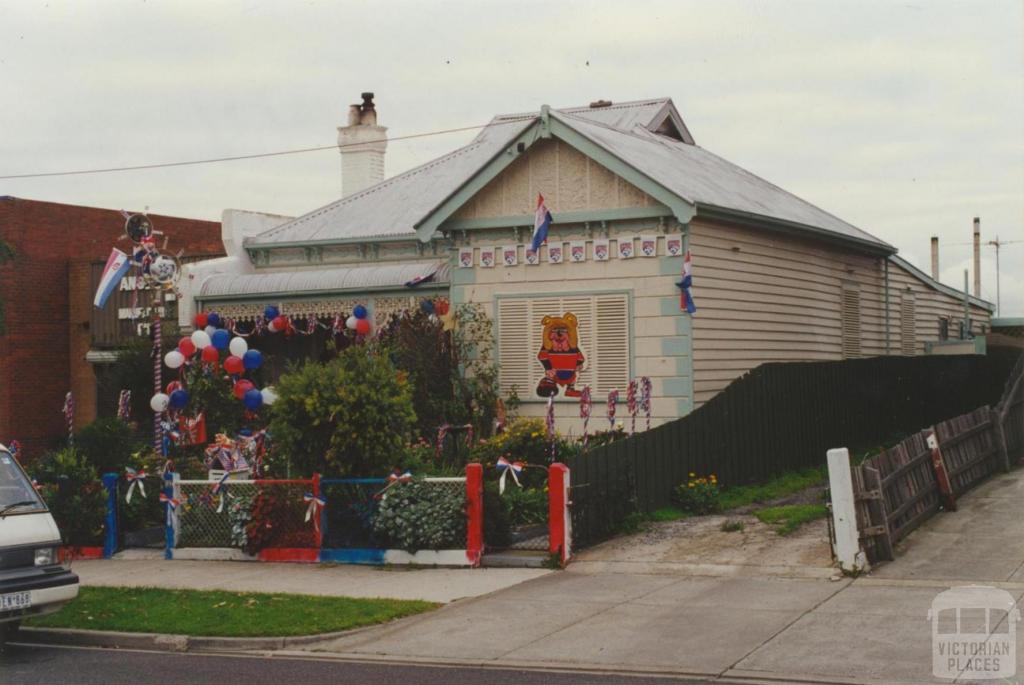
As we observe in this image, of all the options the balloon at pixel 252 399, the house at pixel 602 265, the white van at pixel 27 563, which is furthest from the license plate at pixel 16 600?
the house at pixel 602 265

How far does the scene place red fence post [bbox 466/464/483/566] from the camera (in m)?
14.9

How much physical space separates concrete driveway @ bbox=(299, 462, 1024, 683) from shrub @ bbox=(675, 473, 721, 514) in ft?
7.86

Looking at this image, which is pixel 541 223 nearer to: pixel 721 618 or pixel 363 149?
pixel 721 618

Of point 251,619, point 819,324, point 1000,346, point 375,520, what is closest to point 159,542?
point 375,520

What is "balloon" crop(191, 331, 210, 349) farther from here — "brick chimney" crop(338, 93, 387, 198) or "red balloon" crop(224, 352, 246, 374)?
"brick chimney" crop(338, 93, 387, 198)

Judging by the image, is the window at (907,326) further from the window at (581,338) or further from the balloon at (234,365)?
the balloon at (234,365)

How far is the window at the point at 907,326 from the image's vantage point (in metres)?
28.3

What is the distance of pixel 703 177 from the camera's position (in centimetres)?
2198

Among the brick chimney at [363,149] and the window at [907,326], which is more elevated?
the brick chimney at [363,149]

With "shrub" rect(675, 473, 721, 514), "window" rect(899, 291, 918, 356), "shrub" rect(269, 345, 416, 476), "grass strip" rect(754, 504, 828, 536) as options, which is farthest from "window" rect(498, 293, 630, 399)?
"window" rect(899, 291, 918, 356)

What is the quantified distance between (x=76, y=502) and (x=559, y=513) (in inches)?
279

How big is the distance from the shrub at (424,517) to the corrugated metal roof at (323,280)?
6.92 m

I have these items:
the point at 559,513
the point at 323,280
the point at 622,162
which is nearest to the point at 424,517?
the point at 559,513

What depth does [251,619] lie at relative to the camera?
12312 millimetres
